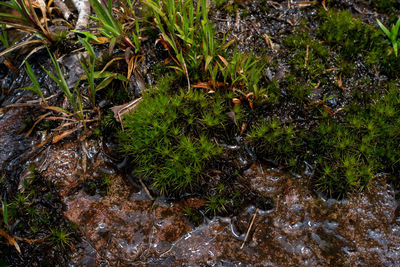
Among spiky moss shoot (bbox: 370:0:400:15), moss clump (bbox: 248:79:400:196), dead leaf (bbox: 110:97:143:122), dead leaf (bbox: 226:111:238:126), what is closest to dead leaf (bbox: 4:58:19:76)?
dead leaf (bbox: 110:97:143:122)

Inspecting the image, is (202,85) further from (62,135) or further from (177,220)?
(62,135)

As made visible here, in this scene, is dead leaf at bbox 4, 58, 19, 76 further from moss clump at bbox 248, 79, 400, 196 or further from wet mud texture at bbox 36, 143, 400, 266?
moss clump at bbox 248, 79, 400, 196

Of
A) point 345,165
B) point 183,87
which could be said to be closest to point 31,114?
point 183,87

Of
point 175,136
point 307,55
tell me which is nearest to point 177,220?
point 175,136

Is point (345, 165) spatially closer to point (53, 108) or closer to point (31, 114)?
point (53, 108)

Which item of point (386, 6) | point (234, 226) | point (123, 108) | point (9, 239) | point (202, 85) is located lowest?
point (234, 226)

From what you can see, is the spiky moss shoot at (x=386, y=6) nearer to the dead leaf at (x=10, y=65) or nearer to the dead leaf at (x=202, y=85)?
the dead leaf at (x=202, y=85)
